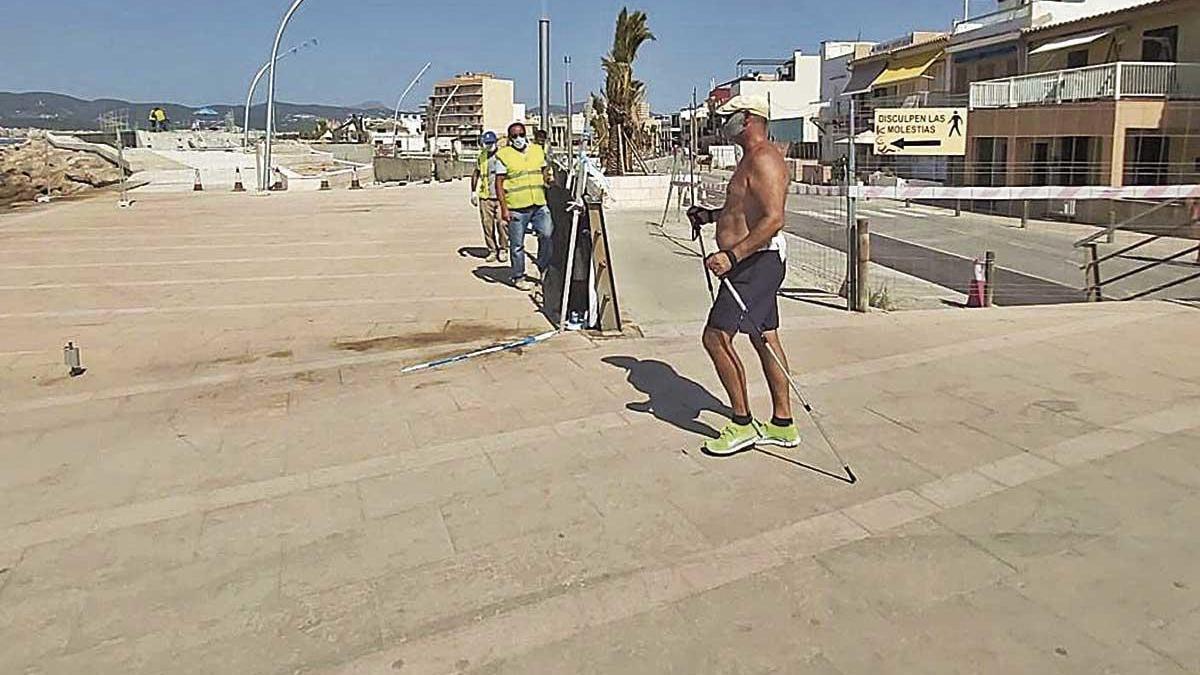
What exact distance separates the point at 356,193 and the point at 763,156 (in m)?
27.7

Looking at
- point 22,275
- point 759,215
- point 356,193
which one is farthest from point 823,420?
point 356,193

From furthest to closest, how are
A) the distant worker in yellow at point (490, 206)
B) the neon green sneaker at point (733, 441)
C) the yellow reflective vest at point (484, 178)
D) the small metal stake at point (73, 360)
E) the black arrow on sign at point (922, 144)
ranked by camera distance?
the black arrow on sign at point (922, 144) → the yellow reflective vest at point (484, 178) → the distant worker in yellow at point (490, 206) → the small metal stake at point (73, 360) → the neon green sneaker at point (733, 441)

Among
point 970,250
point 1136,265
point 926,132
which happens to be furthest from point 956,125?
point 1136,265

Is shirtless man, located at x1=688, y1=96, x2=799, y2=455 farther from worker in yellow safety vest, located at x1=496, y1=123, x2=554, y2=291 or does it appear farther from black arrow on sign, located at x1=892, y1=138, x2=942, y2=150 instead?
black arrow on sign, located at x1=892, y1=138, x2=942, y2=150

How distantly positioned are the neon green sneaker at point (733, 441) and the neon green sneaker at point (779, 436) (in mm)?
65

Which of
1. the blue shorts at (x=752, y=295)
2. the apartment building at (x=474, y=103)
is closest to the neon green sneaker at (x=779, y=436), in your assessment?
the blue shorts at (x=752, y=295)

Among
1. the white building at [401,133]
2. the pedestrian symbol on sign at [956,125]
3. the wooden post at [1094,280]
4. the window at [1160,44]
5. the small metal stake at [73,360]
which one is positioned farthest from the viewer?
the white building at [401,133]

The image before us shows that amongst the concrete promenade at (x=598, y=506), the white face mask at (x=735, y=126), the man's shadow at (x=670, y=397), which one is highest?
the white face mask at (x=735, y=126)

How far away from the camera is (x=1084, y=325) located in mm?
7676

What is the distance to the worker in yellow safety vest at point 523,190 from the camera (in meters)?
9.93

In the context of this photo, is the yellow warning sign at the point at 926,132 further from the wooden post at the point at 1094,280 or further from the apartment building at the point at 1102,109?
the apartment building at the point at 1102,109

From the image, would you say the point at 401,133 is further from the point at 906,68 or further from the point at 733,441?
the point at 733,441

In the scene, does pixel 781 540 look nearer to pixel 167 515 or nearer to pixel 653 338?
pixel 167 515

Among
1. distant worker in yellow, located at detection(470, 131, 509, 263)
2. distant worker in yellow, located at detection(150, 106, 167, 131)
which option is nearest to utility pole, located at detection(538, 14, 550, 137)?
distant worker in yellow, located at detection(470, 131, 509, 263)
